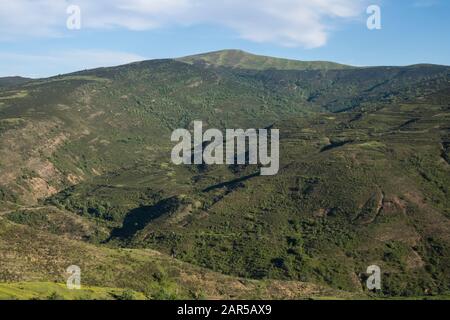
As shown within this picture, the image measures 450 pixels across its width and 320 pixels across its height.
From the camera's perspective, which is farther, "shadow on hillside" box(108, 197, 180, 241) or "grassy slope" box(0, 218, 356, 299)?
"shadow on hillside" box(108, 197, 180, 241)

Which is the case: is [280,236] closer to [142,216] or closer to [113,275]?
[142,216]

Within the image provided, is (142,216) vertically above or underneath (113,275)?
underneath

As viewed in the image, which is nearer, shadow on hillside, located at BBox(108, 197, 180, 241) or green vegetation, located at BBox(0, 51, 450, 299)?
green vegetation, located at BBox(0, 51, 450, 299)

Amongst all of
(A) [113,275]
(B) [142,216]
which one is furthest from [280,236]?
(A) [113,275]

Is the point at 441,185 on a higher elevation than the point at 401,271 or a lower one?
higher

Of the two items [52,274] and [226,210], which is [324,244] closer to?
[226,210]

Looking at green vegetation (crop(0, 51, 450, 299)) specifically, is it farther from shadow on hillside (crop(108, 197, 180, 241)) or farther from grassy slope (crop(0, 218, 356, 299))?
shadow on hillside (crop(108, 197, 180, 241))

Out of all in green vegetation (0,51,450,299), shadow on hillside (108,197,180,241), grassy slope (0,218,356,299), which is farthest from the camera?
shadow on hillside (108,197,180,241)

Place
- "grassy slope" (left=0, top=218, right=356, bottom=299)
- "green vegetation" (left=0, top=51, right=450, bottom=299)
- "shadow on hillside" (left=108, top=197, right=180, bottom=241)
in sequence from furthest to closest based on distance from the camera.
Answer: "shadow on hillside" (left=108, top=197, right=180, bottom=241) → "green vegetation" (left=0, top=51, right=450, bottom=299) → "grassy slope" (left=0, top=218, right=356, bottom=299)

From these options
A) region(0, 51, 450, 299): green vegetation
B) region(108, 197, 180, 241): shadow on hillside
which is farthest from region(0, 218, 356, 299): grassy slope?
region(108, 197, 180, 241): shadow on hillside

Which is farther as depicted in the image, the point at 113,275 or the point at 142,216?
the point at 142,216
